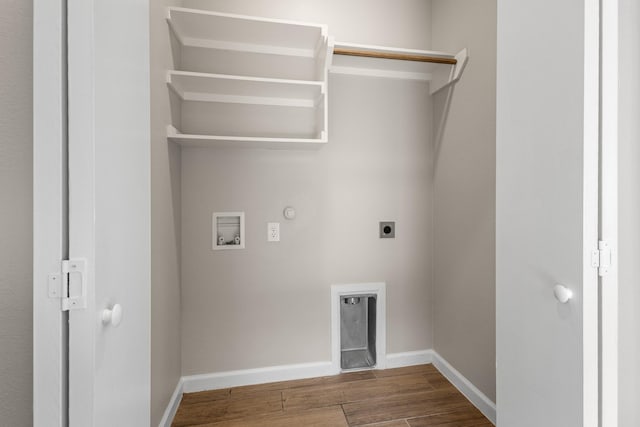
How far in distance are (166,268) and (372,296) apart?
1.42 m

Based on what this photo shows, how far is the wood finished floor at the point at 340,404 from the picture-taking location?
1.69 metres

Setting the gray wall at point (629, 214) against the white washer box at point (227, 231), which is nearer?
the gray wall at point (629, 214)

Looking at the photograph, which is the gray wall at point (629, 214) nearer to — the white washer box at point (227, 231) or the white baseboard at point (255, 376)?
the white baseboard at point (255, 376)

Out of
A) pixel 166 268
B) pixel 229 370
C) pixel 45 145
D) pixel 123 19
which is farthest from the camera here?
pixel 229 370

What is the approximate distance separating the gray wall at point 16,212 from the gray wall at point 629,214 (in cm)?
146

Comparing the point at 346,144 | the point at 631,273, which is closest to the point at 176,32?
the point at 346,144

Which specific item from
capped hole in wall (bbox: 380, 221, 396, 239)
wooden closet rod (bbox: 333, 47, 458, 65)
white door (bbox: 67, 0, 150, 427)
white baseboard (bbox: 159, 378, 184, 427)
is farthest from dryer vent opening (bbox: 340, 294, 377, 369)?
wooden closet rod (bbox: 333, 47, 458, 65)

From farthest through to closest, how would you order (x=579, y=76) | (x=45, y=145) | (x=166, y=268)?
1. (x=166, y=268)
2. (x=579, y=76)
3. (x=45, y=145)

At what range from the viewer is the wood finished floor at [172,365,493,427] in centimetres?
169

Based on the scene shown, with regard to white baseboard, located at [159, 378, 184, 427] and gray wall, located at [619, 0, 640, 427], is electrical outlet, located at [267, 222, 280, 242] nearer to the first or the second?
white baseboard, located at [159, 378, 184, 427]

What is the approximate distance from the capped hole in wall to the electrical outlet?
2.54ft

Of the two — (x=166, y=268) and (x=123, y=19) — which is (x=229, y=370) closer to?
(x=166, y=268)

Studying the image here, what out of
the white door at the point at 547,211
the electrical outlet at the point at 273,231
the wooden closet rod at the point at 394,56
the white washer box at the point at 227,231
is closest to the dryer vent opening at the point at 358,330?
the electrical outlet at the point at 273,231

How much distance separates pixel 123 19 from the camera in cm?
85
